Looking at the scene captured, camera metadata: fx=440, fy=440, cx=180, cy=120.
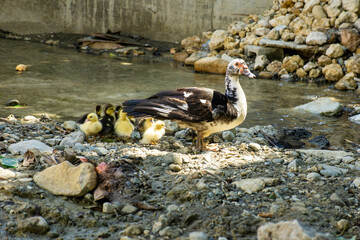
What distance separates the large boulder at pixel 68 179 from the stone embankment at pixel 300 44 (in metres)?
6.95

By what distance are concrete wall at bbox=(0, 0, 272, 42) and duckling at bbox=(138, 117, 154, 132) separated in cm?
810

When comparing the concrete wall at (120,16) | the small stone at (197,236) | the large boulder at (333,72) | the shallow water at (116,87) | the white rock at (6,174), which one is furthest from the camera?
the concrete wall at (120,16)

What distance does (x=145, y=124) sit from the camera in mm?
4867

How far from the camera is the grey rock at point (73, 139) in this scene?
178 inches

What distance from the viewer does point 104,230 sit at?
2.88 metres

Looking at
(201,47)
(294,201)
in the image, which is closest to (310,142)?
(294,201)

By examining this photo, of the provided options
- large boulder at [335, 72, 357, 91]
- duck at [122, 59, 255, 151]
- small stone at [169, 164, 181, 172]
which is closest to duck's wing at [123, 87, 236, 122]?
duck at [122, 59, 255, 151]

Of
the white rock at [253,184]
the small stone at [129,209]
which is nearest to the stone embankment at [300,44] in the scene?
the white rock at [253,184]

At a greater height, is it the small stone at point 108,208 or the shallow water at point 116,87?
the shallow water at point 116,87

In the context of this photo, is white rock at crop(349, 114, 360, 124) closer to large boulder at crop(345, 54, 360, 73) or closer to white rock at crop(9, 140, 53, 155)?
large boulder at crop(345, 54, 360, 73)

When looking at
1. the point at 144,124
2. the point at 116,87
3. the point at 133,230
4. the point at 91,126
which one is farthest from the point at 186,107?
the point at 116,87

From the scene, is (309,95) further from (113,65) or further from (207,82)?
(113,65)

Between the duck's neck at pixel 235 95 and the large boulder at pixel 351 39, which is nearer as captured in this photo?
the duck's neck at pixel 235 95

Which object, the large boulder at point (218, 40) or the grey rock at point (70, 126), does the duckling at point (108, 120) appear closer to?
the grey rock at point (70, 126)
